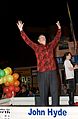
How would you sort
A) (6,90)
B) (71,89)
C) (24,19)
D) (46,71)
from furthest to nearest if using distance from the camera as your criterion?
(24,19)
(6,90)
(71,89)
(46,71)

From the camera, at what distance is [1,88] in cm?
804

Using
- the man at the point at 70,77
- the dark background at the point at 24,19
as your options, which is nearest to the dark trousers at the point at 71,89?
the man at the point at 70,77

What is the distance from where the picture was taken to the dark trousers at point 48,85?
20.6 ft

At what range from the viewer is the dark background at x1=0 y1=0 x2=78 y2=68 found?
43.5 feet

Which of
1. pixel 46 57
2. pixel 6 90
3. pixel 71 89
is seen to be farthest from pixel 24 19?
pixel 46 57

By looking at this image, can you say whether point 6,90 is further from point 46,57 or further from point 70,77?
point 46,57

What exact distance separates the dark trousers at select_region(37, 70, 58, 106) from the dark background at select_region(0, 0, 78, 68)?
6925mm

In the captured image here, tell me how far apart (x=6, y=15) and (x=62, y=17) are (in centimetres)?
198

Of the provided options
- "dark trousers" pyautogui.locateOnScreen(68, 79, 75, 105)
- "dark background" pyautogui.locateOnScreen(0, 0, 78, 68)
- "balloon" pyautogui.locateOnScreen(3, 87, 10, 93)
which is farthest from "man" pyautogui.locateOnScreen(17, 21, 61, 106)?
"dark background" pyautogui.locateOnScreen(0, 0, 78, 68)

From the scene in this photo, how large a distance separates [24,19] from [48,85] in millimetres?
8228

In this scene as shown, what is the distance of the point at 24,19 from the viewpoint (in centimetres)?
1428

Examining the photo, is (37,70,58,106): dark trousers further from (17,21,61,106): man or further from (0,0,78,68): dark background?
(0,0,78,68): dark background

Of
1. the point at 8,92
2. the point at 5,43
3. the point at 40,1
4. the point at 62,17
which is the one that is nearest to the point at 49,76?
the point at 8,92

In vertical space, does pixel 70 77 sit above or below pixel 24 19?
below
